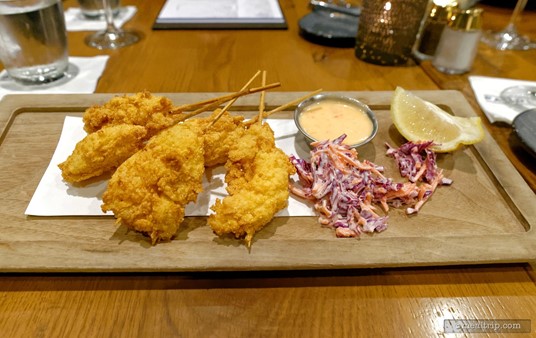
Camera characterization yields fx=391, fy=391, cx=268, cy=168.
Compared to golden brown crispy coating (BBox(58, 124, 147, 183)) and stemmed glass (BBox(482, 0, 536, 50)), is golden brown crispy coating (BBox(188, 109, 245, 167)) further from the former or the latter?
stemmed glass (BBox(482, 0, 536, 50))

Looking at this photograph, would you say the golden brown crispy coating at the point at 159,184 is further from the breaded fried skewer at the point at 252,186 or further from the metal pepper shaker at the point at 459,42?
the metal pepper shaker at the point at 459,42

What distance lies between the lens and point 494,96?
3.30 meters

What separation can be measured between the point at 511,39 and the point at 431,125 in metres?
2.82

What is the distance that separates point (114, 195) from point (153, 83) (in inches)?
70.6

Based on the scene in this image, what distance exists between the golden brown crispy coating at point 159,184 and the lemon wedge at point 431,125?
1.37 metres

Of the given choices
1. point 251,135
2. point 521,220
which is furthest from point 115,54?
point 521,220

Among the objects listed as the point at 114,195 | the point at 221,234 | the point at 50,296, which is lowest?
the point at 50,296

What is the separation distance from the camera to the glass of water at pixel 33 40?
290cm

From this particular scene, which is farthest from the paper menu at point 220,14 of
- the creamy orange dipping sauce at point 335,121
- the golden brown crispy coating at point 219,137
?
the golden brown crispy coating at point 219,137

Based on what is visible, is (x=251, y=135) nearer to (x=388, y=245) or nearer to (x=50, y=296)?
(x=388, y=245)

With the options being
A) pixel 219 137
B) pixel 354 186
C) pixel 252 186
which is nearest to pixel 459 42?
pixel 354 186

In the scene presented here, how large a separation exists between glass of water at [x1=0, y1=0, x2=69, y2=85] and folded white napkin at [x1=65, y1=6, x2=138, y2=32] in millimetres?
1122

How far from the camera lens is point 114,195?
72.9 inches

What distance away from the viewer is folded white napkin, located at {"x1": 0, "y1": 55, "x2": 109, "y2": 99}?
317 cm
